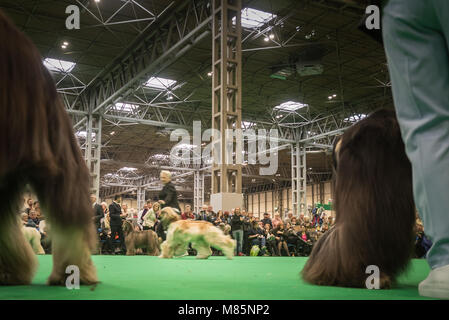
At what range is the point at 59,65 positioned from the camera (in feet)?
73.7

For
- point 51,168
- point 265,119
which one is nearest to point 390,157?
point 51,168

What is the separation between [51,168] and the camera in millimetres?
2242

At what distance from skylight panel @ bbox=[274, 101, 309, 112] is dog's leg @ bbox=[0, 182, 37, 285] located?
27069 mm

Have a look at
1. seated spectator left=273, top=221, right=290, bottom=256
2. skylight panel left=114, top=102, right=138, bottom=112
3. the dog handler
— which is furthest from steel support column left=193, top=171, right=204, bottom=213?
the dog handler

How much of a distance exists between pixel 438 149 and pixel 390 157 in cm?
96

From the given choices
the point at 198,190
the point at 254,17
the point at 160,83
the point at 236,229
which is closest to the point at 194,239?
the point at 236,229

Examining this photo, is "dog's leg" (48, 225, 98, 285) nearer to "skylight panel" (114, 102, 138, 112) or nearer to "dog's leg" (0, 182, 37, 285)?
"dog's leg" (0, 182, 37, 285)

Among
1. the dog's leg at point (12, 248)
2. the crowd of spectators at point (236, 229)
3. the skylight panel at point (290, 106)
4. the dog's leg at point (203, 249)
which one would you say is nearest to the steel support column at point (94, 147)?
the crowd of spectators at point (236, 229)

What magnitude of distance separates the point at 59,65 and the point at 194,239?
17258 millimetres

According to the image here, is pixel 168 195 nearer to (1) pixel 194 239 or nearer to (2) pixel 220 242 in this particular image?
(1) pixel 194 239

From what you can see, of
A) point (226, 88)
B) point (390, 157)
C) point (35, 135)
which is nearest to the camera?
point (35, 135)

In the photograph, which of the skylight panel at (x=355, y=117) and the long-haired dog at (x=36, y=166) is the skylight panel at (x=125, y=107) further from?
the long-haired dog at (x=36, y=166)

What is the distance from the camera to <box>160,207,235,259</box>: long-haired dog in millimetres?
8062
